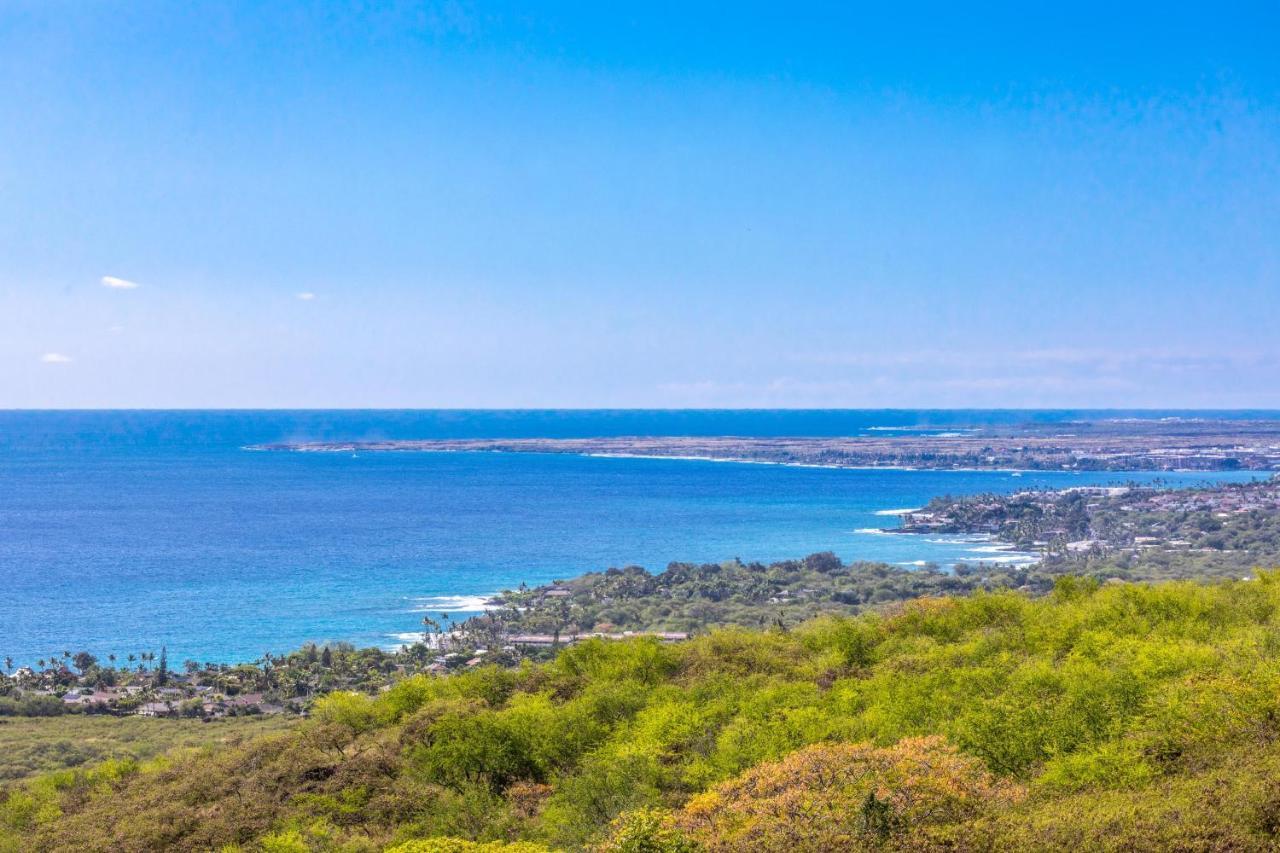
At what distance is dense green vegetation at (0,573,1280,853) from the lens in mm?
21125

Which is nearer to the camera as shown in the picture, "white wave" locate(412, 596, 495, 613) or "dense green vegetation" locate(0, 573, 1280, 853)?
"dense green vegetation" locate(0, 573, 1280, 853)

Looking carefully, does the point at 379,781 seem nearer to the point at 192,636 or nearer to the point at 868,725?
the point at 868,725

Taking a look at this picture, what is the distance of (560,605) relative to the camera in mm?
85188

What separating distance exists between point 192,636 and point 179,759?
39.9 meters

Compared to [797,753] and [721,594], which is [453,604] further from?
[797,753]

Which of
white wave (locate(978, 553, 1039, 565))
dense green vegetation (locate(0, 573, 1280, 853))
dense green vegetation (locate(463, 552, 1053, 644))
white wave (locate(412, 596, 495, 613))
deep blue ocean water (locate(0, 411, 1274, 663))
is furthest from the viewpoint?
white wave (locate(978, 553, 1039, 565))

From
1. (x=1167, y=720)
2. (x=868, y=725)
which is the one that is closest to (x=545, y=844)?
(x=868, y=725)

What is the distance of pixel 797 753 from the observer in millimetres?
25656

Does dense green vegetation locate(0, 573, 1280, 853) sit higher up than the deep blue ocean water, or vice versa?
dense green vegetation locate(0, 573, 1280, 853)

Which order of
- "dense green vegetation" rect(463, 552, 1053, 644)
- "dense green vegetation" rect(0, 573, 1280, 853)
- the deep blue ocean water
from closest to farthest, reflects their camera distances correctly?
"dense green vegetation" rect(0, 573, 1280, 853) → "dense green vegetation" rect(463, 552, 1053, 644) → the deep blue ocean water

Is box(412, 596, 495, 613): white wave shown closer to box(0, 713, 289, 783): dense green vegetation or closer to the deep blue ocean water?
the deep blue ocean water

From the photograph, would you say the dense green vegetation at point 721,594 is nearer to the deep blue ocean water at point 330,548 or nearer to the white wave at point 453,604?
the white wave at point 453,604


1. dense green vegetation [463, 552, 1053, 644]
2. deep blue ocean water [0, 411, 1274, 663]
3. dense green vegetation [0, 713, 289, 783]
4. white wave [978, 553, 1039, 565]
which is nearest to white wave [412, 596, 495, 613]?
deep blue ocean water [0, 411, 1274, 663]

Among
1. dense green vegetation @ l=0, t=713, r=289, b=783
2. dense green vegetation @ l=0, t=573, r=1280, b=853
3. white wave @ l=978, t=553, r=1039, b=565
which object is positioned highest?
dense green vegetation @ l=0, t=573, r=1280, b=853
